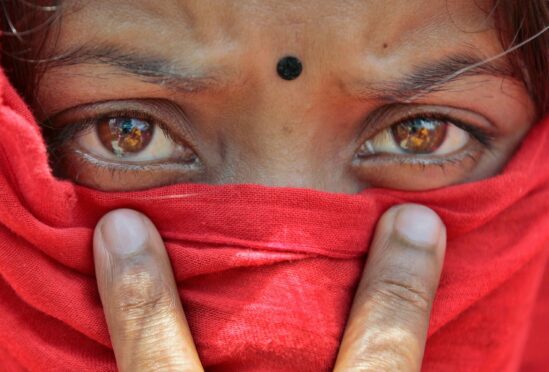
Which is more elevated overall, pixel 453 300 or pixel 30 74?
pixel 30 74

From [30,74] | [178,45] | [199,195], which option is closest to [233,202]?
[199,195]

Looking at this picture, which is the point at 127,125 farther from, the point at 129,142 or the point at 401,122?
the point at 401,122

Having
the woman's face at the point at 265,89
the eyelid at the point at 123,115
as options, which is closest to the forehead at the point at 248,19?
the woman's face at the point at 265,89

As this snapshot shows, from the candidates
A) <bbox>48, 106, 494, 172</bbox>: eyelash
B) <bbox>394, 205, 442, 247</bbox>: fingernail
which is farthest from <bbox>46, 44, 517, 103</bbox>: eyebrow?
<bbox>394, 205, 442, 247</bbox>: fingernail

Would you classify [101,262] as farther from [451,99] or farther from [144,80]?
[451,99]

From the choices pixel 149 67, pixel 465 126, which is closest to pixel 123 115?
pixel 149 67

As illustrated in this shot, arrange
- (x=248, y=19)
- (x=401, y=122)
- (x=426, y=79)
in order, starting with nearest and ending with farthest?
1. (x=248, y=19)
2. (x=426, y=79)
3. (x=401, y=122)
